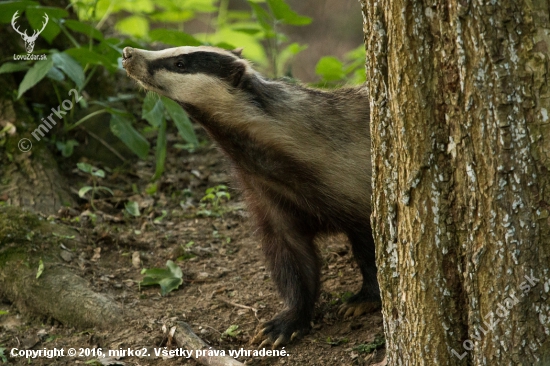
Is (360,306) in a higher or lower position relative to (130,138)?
lower

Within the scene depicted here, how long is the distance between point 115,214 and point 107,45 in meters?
1.49

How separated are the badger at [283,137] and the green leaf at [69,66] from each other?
47.7 inches

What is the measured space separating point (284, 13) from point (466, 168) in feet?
12.6

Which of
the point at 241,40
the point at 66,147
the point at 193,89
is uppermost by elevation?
the point at 241,40

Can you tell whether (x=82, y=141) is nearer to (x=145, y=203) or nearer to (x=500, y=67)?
(x=145, y=203)

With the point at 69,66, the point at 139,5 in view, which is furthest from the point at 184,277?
the point at 139,5

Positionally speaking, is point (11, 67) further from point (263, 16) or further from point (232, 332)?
point (232, 332)

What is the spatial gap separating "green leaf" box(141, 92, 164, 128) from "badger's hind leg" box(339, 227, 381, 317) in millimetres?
2202

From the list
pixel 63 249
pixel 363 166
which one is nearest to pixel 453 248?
pixel 363 166

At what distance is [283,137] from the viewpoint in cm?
411

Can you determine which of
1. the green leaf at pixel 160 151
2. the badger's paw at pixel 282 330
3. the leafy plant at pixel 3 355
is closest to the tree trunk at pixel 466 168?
the badger's paw at pixel 282 330

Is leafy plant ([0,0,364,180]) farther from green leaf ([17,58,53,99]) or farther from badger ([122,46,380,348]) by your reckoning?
badger ([122,46,380,348])

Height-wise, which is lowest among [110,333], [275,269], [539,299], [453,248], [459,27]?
[110,333]

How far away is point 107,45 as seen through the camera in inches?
223
